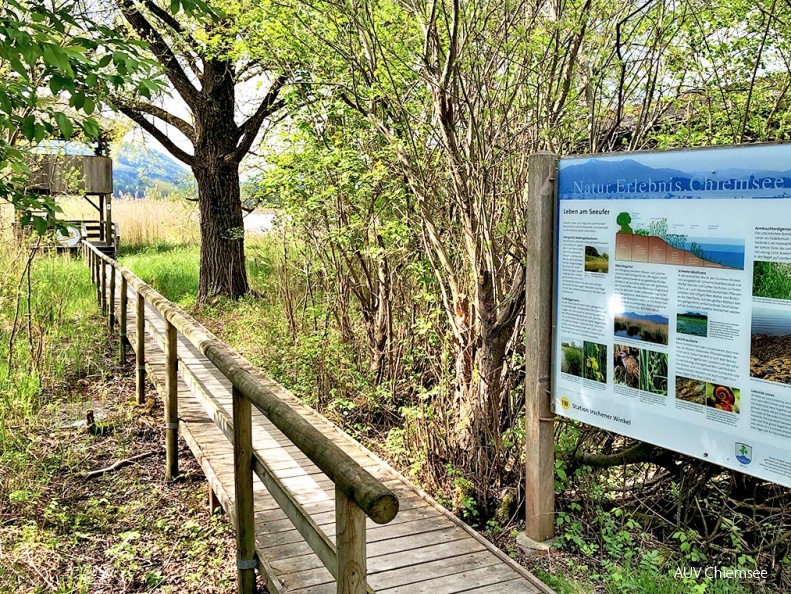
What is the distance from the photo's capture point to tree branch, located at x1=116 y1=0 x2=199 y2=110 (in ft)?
32.4

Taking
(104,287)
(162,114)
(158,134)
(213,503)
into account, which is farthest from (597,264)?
(158,134)

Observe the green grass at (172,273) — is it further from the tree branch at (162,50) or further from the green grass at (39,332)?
the tree branch at (162,50)

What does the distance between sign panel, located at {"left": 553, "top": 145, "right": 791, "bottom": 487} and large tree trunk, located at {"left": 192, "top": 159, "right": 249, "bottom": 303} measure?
907cm

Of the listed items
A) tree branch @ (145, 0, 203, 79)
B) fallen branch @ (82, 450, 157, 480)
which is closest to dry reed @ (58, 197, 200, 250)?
tree branch @ (145, 0, 203, 79)

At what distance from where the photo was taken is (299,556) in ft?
10.7

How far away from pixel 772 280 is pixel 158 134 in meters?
10.7

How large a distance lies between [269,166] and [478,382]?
3418 millimetres

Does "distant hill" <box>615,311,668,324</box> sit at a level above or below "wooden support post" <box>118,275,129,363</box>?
above

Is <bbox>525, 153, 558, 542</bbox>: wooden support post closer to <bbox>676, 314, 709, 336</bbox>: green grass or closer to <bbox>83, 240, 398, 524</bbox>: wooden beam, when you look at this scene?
<bbox>676, 314, 709, 336</bbox>: green grass

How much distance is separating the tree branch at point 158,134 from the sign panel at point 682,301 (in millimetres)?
9389

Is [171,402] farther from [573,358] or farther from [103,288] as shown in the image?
[103,288]

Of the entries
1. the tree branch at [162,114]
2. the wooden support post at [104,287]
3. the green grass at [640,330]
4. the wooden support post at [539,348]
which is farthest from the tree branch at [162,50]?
the green grass at [640,330]

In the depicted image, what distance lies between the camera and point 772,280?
2480mm

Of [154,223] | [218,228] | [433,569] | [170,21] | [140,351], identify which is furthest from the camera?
[154,223]
